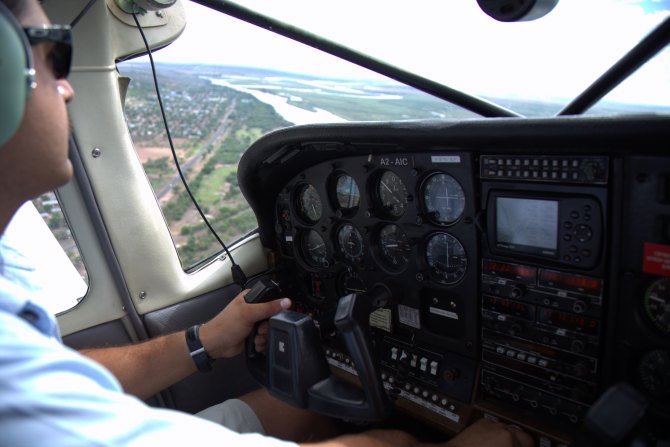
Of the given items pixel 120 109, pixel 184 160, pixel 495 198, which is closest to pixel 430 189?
pixel 495 198

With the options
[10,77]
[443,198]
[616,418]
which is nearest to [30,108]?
[10,77]

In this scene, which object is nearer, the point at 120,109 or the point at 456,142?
the point at 456,142

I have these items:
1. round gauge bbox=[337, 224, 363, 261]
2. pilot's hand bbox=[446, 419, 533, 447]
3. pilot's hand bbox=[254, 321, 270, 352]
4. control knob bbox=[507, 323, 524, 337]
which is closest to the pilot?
pilot's hand bbox=[254, 321, 270, 352]

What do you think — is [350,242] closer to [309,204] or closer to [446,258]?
[309,204]

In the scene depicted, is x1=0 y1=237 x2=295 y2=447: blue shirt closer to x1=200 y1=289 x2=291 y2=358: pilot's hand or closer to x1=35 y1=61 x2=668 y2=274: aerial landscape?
x1=200 y1=289 x2=291 y2=358: pilot's hand

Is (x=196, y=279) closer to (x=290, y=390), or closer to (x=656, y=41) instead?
(x=290, y=390)

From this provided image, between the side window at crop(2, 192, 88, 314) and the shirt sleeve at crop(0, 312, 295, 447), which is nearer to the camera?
the shirt sleeve at crop(0, 312, 295, 447)
